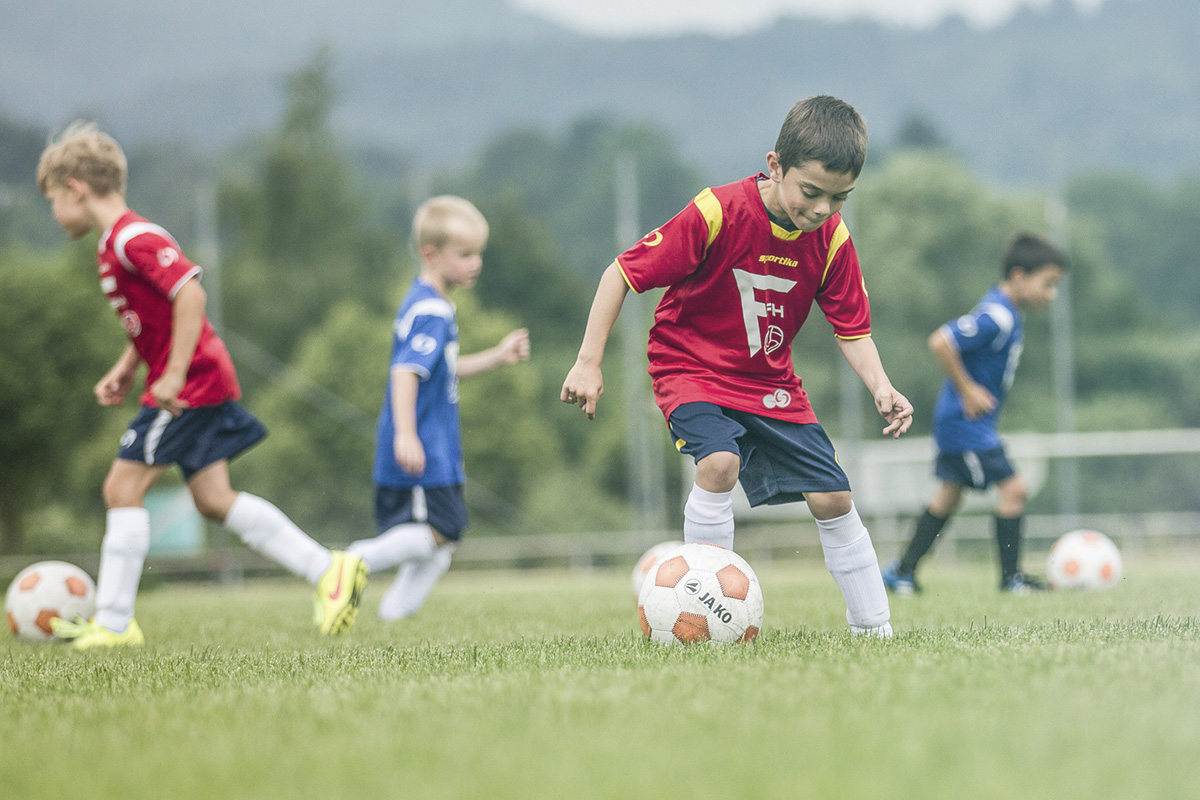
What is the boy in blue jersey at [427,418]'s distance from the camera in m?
5.22

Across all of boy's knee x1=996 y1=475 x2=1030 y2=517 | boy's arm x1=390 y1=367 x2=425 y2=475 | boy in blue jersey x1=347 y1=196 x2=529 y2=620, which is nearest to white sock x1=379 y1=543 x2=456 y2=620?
boy in blue jersey x1=347 y1=196 x2=529 y2=620

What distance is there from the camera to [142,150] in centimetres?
5269

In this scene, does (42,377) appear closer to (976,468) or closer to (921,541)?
(921,541)

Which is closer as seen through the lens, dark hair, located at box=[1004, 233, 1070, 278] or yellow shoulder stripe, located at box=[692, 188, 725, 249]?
yellow shoulder stripe, located at box=[692, 188, 725, 249]

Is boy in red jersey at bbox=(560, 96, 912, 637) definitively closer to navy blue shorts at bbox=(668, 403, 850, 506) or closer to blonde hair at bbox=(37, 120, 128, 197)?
navy blue shorts at bbox=(668, 403, 850, 506)

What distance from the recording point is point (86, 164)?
4.68 m

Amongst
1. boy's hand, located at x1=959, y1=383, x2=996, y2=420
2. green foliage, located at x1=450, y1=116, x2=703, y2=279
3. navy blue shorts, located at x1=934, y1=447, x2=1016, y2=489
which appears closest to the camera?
boy's hand, located at x1=959, y1=383, x2=996, y2=420

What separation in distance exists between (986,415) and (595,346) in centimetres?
340

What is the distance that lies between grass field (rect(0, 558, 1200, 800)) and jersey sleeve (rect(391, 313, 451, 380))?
164cm

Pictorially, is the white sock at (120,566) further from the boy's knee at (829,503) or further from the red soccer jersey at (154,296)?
the boy's knee at (829,503)

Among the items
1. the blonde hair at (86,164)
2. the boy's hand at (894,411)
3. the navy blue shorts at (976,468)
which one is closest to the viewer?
the boy's hand at (894,411)

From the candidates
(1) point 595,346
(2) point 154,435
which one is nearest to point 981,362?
(1) point 595,346

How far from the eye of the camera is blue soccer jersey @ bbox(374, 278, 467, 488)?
5301 millimetres

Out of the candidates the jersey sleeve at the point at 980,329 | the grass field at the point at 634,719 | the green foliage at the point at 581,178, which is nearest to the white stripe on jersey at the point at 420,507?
the grass field at the point at 634,719
